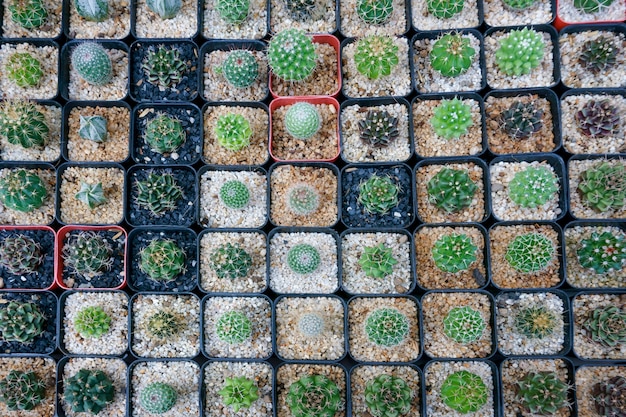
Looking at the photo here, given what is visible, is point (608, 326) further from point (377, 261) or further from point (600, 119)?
point (377, 261)

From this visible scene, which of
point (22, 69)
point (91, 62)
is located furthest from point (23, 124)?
point (91, 62)

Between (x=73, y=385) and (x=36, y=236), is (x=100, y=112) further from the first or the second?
(x=73, y=385)

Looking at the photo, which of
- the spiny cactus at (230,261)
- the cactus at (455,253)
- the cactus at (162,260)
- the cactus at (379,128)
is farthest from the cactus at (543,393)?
the cactus at (162,260)

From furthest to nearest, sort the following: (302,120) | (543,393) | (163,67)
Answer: (163,67), (302,120), (543,393)

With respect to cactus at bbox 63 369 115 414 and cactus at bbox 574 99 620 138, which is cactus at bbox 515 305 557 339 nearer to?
cactus at bbox 574 99 620 138

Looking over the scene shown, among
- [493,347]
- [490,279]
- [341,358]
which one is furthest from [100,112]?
[493,347]

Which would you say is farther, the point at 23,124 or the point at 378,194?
the point at 23,124
